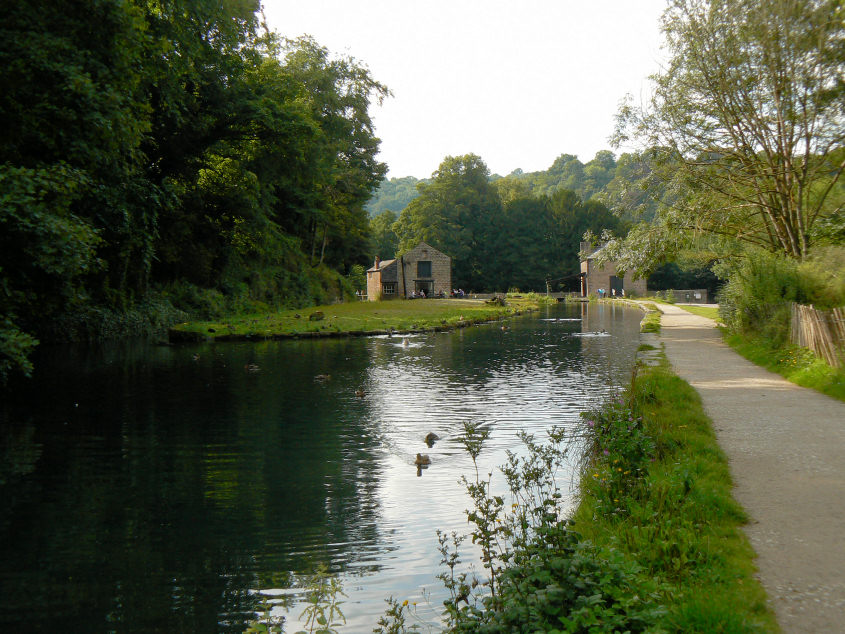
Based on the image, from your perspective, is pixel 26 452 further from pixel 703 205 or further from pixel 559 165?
pixel 559 165

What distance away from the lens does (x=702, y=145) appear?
21719 mm

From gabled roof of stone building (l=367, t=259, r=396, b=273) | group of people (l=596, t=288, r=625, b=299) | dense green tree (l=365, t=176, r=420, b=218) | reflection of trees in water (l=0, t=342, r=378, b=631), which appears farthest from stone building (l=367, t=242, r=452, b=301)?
dense green tree (l=365, t=176, r=420, b=218)

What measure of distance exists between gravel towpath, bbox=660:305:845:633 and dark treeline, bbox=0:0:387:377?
10.4m

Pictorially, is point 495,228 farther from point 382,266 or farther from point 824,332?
point 824,332

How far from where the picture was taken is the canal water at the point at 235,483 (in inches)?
213

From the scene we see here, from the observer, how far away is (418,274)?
81.8 m

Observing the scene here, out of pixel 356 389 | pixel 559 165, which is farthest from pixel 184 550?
pixel 559 165

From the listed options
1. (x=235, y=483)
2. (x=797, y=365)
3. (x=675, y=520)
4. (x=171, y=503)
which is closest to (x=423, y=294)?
(x=797, y=365)

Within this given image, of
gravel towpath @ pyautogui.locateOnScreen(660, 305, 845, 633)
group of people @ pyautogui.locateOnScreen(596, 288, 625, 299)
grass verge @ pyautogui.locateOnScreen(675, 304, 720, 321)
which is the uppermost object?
group of people @ pyautogui.locateOnScreen(596, 288, 625, 299)

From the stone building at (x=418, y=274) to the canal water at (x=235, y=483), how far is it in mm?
63498

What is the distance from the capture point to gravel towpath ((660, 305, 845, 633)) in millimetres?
4202

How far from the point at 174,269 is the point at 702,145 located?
967 inches

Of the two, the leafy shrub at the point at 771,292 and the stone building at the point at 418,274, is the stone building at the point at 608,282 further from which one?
the leafy shrub at the point at 771,292

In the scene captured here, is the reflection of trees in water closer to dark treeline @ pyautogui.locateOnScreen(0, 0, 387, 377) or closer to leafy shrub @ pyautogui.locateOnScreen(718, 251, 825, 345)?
dark treeline @ pyautogui.locateOnScreen(0, 0, 387, 377)
